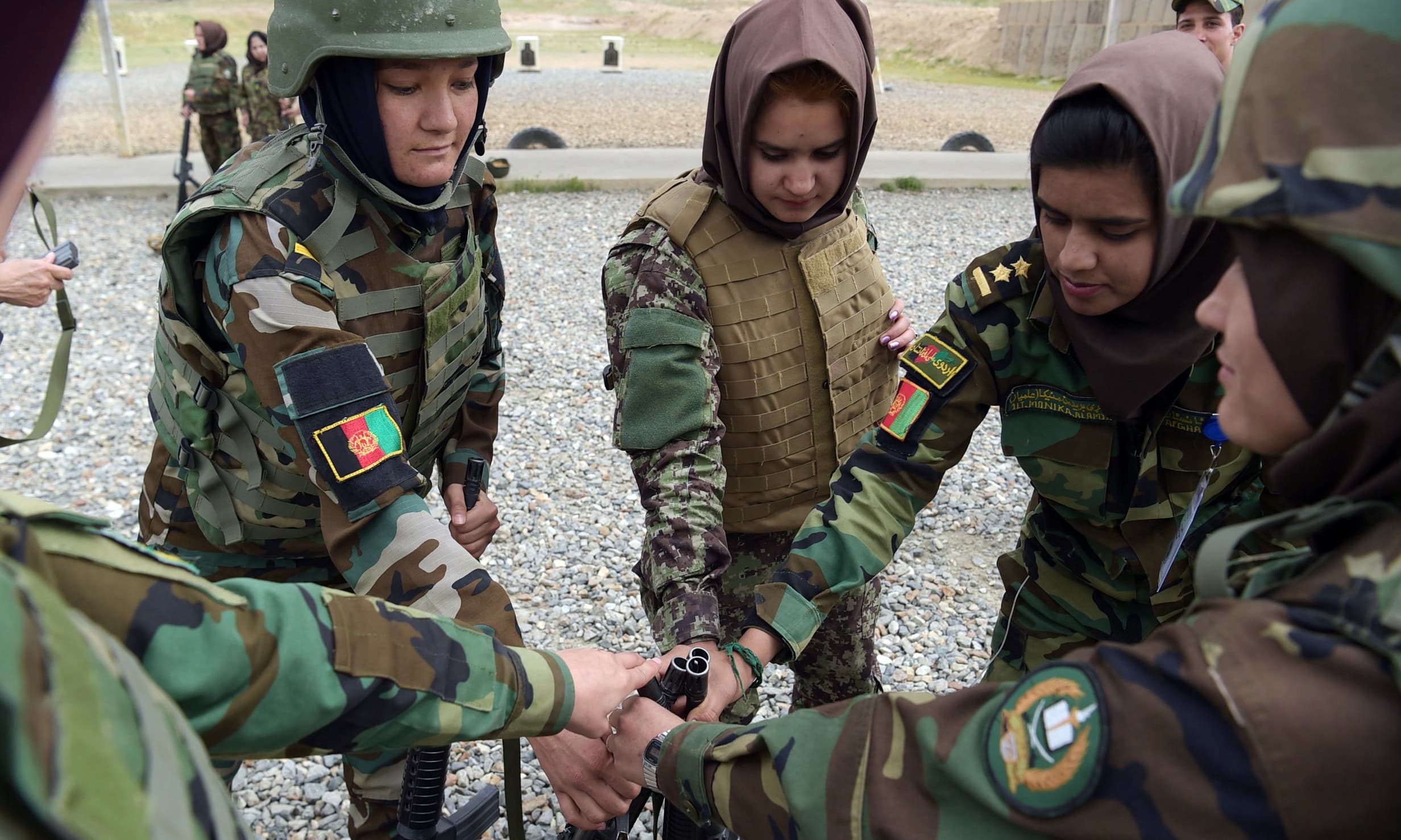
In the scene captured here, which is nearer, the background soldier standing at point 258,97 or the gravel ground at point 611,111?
the background soldier standing at point 258,97

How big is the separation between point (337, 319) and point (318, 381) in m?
0.23

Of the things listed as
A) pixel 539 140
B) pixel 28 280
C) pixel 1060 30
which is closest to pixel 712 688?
pixel 28 280

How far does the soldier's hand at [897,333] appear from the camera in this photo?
2668 mm

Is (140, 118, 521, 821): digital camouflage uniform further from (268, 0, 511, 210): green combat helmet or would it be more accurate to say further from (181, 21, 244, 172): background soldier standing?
(181, 21, 244, 172): background soldier standing

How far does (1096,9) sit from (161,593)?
31198 millimetres

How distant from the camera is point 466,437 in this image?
2.71 meters

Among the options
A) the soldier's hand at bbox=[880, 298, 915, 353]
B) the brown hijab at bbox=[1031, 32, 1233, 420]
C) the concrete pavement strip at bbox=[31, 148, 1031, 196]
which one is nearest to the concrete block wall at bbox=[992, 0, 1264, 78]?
the concrete pavement strip at bbox=[31, 148, 1031, 196]

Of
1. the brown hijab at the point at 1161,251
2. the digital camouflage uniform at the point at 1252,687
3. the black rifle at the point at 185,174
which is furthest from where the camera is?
the black rifle at the point at 185,174

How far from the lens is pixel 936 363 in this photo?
2088 millimetres

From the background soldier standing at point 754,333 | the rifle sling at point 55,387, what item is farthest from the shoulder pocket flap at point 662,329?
the rifle sling at point 55,387

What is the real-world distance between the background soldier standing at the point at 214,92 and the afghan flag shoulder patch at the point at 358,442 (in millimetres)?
10562

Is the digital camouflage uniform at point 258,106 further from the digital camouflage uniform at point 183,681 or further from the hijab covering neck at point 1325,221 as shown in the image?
the hijab covering neck at point 1325,221

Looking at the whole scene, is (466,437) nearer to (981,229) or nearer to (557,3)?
(981,229)

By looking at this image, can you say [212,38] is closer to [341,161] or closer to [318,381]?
[341,161]
